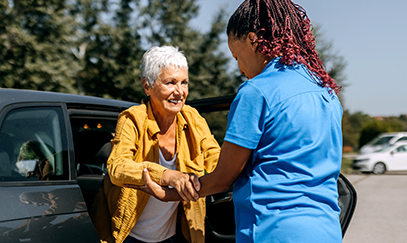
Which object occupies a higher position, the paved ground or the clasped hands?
the clasped hands

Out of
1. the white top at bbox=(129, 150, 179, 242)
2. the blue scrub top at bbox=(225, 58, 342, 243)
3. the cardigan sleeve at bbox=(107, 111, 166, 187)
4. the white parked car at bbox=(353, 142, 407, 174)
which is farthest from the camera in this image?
the white parked car at bbox=(353, 142, 407, 174)

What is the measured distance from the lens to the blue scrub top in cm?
125

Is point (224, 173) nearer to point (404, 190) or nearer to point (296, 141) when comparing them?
point (296, 141)

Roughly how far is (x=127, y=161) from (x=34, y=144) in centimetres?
86

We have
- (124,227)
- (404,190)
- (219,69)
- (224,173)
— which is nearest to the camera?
(224,173)

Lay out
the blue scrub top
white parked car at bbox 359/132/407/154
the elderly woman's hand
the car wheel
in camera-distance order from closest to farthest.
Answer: the blue scrub top, the elderly woman's hand, the car wheel, white parked car at bbox 359/132/407/154

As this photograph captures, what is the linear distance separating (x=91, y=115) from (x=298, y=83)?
5.51ft

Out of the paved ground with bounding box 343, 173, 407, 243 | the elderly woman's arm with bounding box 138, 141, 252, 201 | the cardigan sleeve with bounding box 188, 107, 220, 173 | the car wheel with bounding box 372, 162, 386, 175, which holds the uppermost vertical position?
the cardigan sleeve with bounding box 188, 107, 220, 173

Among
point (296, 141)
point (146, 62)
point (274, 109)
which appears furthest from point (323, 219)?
point (146, 62)

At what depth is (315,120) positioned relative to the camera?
1.29 m

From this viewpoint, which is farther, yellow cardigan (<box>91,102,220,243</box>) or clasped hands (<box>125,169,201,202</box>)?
yellow cardigan (<box>91,102,220,243</box>)

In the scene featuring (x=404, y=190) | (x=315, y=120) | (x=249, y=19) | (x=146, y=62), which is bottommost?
(x=404, y=190)

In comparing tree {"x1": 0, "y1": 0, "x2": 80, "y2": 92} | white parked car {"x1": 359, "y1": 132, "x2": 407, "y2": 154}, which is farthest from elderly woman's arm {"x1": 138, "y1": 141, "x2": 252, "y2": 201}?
white parked car {"x1": 359, "y1": 132, "x2": 407, "y2": 154}

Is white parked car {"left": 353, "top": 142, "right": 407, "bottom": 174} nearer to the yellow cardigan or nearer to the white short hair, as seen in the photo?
the yellow cardigan
